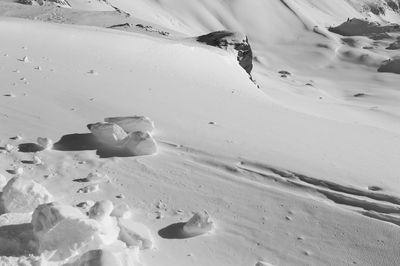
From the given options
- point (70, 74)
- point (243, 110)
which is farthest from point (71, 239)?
point (70, 74)

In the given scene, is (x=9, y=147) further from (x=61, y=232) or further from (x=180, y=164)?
(x=61, y=232)

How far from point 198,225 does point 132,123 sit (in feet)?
5.60

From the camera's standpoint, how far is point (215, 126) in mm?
5586

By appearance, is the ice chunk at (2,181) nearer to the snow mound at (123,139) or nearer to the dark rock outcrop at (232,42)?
the snow mound at (123,139)

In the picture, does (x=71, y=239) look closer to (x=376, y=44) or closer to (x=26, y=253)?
(x=26, y=253)

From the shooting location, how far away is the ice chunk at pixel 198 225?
340 cm

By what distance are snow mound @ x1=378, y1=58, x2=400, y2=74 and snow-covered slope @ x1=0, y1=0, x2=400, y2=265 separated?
2153cm

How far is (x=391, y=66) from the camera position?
28.6m

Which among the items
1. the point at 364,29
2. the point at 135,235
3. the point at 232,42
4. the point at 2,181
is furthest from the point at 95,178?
the point at 364,29

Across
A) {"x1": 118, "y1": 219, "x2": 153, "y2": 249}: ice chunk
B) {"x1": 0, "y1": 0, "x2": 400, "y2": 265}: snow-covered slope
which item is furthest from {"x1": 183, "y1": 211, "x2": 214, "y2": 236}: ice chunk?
{"x1": 118, "y1": 219, "x2": 153, "y2": 249}: ice chunk

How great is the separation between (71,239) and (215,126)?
2980 millimetres

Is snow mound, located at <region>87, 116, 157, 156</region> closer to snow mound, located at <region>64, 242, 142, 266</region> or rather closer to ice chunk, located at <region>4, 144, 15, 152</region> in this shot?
ice chunk, located at <region>4, 144, 15, 152</region>

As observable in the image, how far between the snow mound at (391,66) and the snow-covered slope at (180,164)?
2153 cm

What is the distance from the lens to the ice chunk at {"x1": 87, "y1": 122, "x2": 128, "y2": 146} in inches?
178
